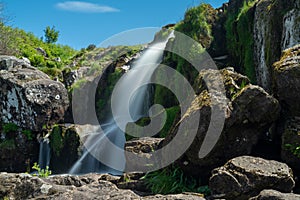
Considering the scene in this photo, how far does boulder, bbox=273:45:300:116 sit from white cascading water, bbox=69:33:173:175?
25.8 feet

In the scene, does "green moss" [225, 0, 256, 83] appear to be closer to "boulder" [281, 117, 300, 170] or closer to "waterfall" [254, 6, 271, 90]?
"waterfall" [254, 6, 271, 90]

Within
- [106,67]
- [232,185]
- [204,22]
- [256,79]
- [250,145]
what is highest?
[204,22]

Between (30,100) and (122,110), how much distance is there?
4553mm

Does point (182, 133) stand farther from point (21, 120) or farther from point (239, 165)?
point (21, 120)

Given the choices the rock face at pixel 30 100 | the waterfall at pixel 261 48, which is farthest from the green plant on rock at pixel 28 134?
the waterfall at pixel 261 48

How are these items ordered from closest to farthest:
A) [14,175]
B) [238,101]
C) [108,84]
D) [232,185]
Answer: [14,175] → [232,185] → [238,101] → [108,84]

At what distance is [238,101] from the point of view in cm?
729

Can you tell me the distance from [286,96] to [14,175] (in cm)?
524

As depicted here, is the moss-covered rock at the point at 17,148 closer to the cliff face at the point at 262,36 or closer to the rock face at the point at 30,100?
the rock face at the point at 30,100

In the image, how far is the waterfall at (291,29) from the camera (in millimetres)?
10227

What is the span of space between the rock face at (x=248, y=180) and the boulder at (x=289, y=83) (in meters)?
1.65

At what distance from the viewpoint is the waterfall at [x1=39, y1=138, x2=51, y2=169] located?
1742 centimetres

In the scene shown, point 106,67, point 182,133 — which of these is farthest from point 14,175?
point 106,67

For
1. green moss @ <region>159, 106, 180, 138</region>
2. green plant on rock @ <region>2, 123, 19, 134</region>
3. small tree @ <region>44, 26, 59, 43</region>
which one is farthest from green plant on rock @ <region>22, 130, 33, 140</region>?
small tree @ <region>44, 26, 59, 43</region>
